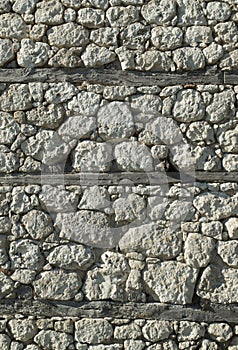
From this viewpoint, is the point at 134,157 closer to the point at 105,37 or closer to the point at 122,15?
the point at 105,37

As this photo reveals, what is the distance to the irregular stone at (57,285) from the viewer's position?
18.7ft

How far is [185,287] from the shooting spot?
5602 mm

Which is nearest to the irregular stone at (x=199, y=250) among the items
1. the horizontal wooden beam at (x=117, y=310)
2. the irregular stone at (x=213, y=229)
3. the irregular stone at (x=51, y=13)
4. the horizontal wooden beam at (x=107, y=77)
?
the irregular stone at (x=213, y=229)

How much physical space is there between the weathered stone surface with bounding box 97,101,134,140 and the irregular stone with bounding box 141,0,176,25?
84 cm

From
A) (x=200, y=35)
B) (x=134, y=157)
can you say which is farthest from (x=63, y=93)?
(x=200, y=35)

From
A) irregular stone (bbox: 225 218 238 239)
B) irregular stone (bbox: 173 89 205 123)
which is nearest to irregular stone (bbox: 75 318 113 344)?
irregular stone (bbox: 225 218 238 239)

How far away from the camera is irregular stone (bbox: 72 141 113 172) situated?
5.71m

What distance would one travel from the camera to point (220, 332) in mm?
5590

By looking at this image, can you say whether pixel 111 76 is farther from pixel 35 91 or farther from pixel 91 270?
pixel 91 270

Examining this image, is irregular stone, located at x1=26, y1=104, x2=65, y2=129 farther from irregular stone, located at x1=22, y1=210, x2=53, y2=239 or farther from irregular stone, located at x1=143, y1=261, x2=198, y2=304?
irregular stone, located at x1=143, y1=261, x2=198, y2=304

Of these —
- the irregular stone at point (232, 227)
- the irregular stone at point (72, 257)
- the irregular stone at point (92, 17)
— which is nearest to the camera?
the irregular stone at point (232, 227)

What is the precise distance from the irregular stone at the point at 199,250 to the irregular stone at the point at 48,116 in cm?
163

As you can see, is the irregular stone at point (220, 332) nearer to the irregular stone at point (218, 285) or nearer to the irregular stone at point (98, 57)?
the irregular stone at point (218, 285)

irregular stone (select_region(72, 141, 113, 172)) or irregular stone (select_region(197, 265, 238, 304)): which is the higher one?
irregular stone (select_region(72, 141, 113, 172))
